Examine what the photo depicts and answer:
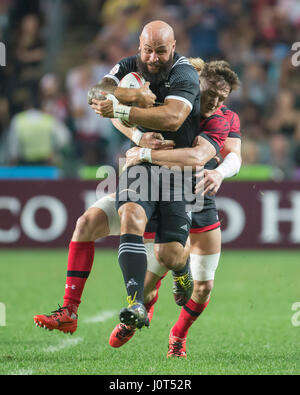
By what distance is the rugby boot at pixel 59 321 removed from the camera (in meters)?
5.57

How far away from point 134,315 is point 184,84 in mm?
1613

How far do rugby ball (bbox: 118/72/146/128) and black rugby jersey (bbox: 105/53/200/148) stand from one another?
5cm

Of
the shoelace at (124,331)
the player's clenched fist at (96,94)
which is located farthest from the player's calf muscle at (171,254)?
the player's clenched fist at (96,94)

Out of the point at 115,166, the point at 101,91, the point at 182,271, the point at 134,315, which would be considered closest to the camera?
the point at 134,315

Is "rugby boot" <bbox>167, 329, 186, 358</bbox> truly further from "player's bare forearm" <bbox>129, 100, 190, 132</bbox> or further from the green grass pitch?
"player's bare forearm" <bbox>129, 100, 190, 132</bbox>

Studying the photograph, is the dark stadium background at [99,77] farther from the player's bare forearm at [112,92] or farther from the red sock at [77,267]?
the player's bare forearm at [112,92]

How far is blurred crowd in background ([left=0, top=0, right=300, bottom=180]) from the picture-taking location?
12672 millimetres

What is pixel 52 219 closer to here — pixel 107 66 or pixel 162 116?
pixel 107 66

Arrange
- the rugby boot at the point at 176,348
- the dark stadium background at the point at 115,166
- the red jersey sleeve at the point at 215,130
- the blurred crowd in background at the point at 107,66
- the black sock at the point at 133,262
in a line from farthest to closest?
the blurred crowd in background at the point at 107,66
the dark stadium background at the point at 115,166
the rugby boot at the point at 176,348
the red jersey sleeve at the point at 215,130
the black sock at the point at 133,262

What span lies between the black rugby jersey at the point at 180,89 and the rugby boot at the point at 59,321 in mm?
1424

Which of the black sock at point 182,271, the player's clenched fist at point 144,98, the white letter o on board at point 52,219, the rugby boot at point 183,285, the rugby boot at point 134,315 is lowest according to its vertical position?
the rugby boot at point 134,315

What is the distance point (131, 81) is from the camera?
5.68 meters

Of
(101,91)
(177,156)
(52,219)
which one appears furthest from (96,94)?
(52,219)
